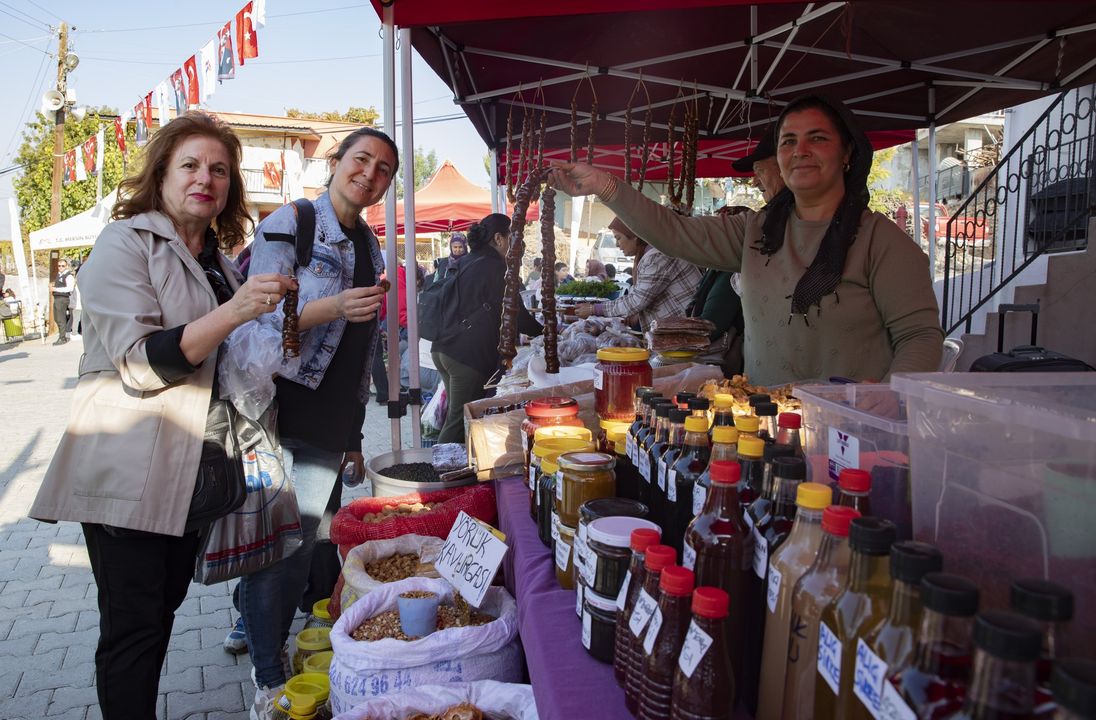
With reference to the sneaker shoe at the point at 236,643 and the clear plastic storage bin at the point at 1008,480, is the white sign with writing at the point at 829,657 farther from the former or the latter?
the sneaker shoe at the point at 236,643

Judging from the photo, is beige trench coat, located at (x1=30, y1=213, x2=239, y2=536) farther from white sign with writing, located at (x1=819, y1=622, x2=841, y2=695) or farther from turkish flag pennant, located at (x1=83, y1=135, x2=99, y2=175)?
turkish flag pennant, located at (x1=83, y1=135, x2=99, y2=175)

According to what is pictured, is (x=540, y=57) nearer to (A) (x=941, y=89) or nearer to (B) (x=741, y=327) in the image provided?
(B) (x=741, y=327)

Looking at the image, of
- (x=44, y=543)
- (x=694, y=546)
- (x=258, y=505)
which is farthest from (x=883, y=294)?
(x=44, y=543)

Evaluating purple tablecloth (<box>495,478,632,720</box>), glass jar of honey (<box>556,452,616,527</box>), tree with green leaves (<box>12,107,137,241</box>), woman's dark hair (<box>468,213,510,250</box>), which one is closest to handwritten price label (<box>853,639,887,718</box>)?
purple tablecloth (<box>495,478,632,720</box>)

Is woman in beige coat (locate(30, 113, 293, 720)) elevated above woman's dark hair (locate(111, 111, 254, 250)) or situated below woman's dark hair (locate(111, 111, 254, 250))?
below

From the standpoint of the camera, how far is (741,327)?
3.91 m

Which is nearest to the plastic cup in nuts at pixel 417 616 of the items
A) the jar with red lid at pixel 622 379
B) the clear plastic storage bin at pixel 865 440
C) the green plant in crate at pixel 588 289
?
the jar with red lid at pixel 622 379

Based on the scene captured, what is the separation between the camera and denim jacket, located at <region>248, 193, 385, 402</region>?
2.39 meters

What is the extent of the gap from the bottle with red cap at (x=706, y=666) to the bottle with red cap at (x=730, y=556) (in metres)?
0.12

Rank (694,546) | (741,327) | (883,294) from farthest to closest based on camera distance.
→ 1. (741,327)
2. (883,294)
3. (694,546)

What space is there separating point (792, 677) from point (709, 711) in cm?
12

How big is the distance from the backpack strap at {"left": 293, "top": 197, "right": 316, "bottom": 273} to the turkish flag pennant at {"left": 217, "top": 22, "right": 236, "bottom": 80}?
557 centimetres

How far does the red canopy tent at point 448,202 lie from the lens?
11.8 m

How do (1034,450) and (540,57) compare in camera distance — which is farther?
(540,57)
